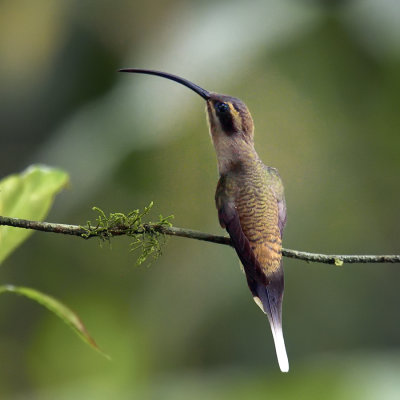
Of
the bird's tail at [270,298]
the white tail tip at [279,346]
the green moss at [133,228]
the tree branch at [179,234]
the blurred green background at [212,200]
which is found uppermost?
the blurred green background at [212,200]

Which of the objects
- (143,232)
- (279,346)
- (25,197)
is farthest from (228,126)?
(279,346)

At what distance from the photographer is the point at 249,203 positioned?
1.88 m

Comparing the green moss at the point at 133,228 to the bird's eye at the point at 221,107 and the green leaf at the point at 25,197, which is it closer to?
the green leaf at the point at 25,197

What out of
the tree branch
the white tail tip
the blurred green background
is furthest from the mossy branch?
the blurred green background

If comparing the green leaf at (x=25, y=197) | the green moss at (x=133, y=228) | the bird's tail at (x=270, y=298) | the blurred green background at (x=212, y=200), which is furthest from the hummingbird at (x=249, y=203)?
the blurred green background at (x=212, y=200)

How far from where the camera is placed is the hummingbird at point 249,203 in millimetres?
1709

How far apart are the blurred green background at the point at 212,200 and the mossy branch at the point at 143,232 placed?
154 inches

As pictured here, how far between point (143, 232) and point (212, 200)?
506 cm

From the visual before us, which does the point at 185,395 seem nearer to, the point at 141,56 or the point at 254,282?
the point at 254,282

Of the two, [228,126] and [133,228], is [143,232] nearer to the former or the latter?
[133,228]

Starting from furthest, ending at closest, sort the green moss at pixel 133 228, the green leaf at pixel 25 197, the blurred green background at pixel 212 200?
the blurred green background at pixel 212 200
the green leaf at pixel 25 197
the green moss at pixel 133 228

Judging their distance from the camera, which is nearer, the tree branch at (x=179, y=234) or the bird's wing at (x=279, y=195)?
the tree branch at (x=179, y=234)

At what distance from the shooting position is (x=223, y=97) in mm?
1995

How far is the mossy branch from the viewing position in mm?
1548
